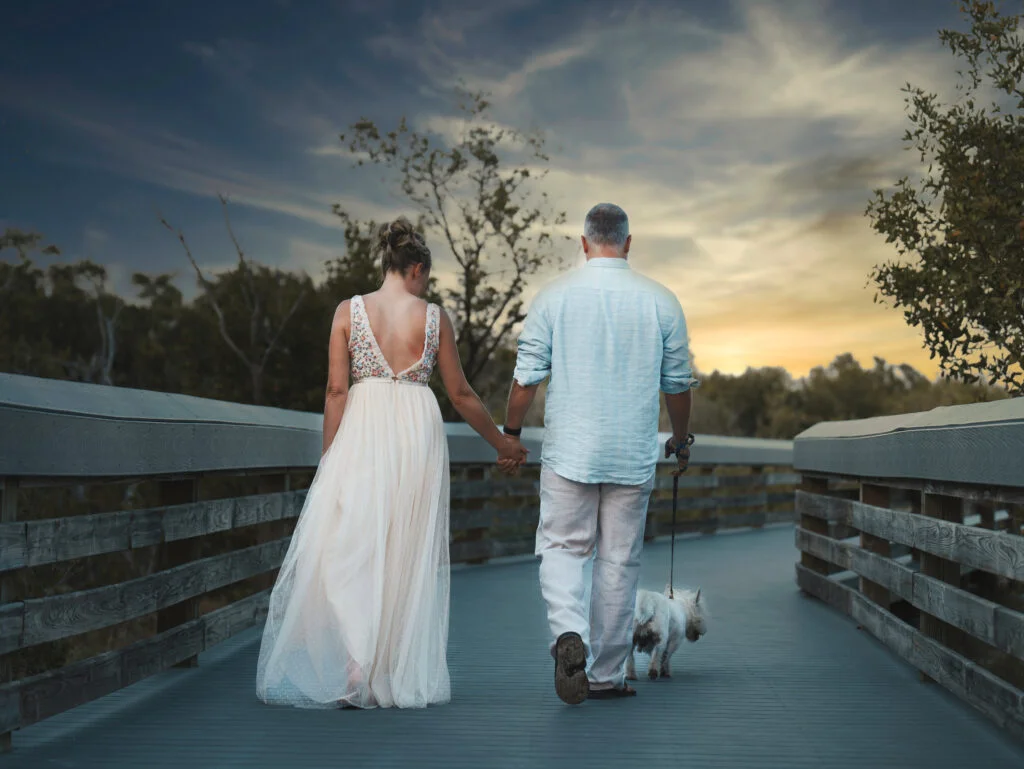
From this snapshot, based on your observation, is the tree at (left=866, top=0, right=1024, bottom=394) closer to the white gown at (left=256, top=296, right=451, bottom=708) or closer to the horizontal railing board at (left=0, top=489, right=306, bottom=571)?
the white gown at (left=256, top=296, right=451, bottom=708)

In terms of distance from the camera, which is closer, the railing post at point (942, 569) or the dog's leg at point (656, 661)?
the railing post at point (942, 569)

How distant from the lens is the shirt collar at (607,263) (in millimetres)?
4984

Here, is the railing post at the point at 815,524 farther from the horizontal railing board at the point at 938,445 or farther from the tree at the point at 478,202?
the tree at the point at 478,202

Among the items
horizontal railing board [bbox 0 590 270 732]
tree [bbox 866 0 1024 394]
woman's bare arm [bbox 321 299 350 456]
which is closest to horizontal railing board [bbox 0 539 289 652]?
horizontal railing board [bbox 0 590 270 732]

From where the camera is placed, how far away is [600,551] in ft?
16.5

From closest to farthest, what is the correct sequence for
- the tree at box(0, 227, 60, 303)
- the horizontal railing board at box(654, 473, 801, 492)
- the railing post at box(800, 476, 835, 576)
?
the railing post at box(800, 476, 835, 576)
the horizontal railing board at box(654, 473, 801, 492)
the tree at box(0, 227, 60, 303)

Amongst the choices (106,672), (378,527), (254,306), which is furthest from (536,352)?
(254,306)

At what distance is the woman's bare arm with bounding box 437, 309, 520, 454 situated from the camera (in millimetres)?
5035

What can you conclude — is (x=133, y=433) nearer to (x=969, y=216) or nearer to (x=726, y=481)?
(x=969, y=216)

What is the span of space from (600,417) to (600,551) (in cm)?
58

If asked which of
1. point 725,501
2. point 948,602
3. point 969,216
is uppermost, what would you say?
point 969,216

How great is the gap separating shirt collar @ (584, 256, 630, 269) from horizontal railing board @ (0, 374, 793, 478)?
171 cm

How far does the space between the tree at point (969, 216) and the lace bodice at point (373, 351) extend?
5118 mm

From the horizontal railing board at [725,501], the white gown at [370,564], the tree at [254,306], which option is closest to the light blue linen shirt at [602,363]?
the white gown at [370,564]
